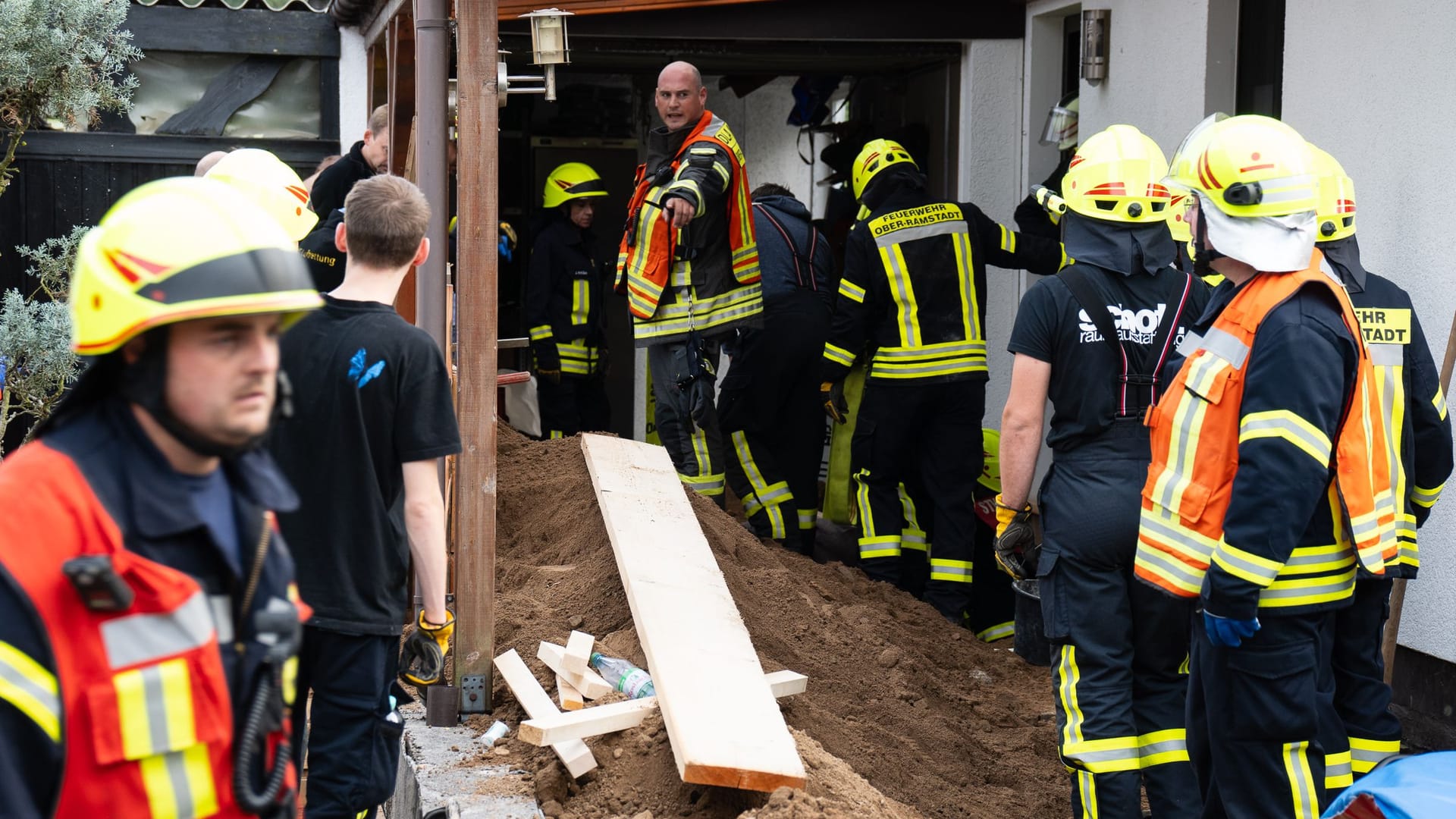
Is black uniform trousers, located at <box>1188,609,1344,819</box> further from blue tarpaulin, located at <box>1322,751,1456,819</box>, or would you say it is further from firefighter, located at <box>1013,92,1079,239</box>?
firefighter, located at <box>1013,92,1079,239</box>

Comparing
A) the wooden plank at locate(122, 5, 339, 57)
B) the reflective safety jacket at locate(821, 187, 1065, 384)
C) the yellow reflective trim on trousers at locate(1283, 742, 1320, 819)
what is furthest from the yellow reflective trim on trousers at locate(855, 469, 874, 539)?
the wooden plank at locate(122, 5, 339, 57)

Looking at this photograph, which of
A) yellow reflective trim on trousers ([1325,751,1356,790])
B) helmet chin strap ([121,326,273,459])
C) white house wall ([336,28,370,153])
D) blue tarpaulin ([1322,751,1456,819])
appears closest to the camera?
helmet chin strap ([121,326,273,459])

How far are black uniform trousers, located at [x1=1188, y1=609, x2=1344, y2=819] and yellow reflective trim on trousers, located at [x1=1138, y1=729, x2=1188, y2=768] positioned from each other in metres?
0.54

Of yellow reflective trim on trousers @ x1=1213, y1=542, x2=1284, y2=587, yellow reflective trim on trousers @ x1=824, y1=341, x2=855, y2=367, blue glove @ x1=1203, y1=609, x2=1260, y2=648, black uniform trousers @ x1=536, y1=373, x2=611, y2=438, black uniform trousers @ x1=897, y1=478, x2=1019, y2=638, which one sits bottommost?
black uniform trousers @ x1=897, y1=478, x2=1019, y2=638

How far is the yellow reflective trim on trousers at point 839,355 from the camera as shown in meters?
6.89

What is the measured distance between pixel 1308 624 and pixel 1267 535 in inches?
13.5

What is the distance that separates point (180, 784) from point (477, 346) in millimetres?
3089

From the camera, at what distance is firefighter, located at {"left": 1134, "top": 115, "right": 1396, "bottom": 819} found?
3.22 meters

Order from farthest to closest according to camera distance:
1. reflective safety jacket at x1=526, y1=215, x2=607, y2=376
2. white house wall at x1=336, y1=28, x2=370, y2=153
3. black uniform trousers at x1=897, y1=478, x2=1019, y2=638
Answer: white house wall at x1=336, y1=28, x2=370, y2=153
reflective safety jacket at x1=526, y1=215, x2=607, y2=376
black uniform trousers at x1=897, y1=478, x2=1019, y2=638

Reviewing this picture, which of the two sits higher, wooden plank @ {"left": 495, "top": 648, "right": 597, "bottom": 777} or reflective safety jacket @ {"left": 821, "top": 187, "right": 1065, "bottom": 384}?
reflective safety jacket @ {"left": 821, "top": 187, "right": 1065, "bottom": 384}

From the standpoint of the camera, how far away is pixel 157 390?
1.65m

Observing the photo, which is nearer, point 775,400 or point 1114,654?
point 1114,654

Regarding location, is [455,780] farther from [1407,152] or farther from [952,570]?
[1407,152]

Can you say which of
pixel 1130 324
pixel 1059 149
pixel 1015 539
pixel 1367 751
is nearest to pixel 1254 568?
pixel 1367 751
